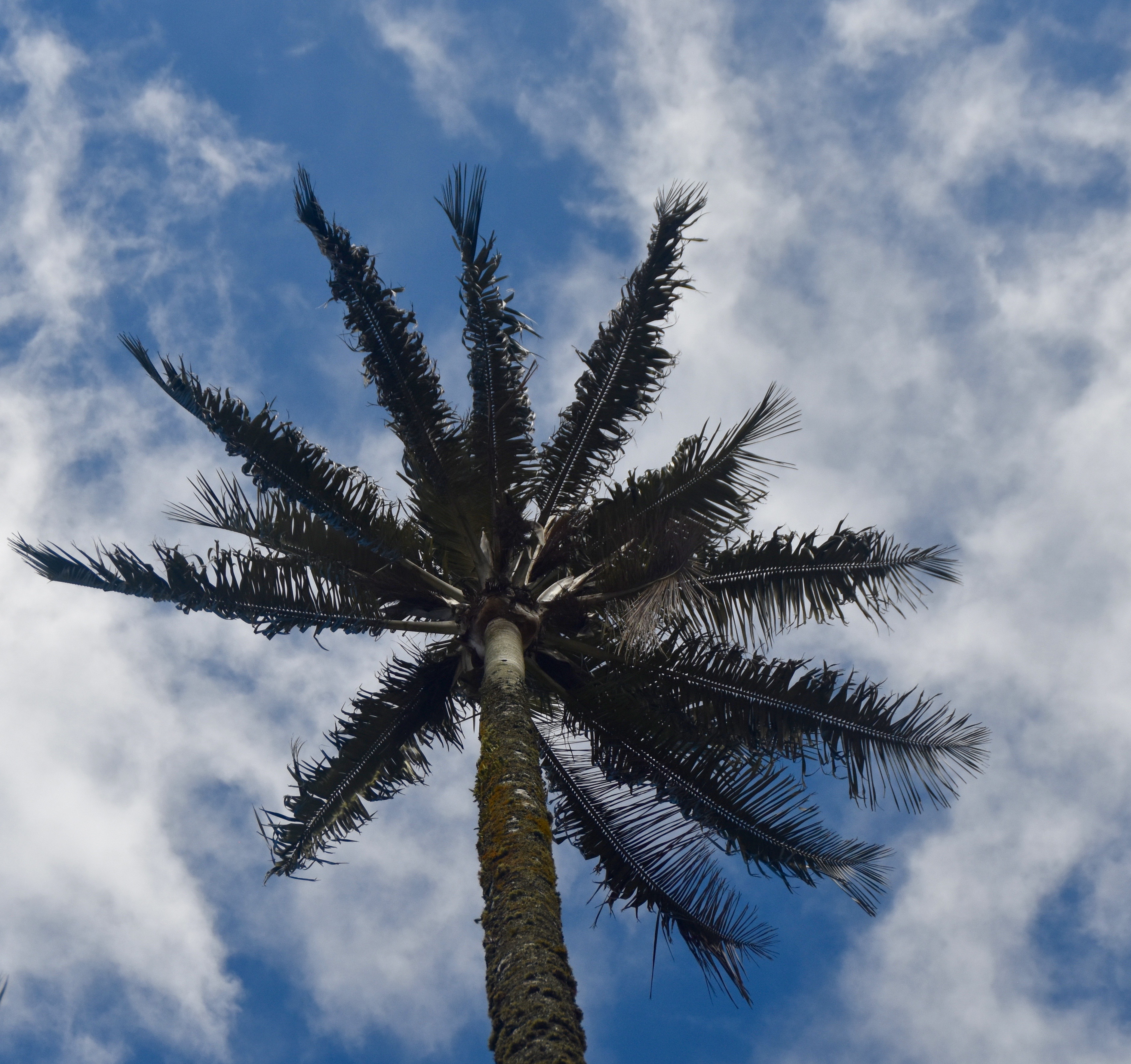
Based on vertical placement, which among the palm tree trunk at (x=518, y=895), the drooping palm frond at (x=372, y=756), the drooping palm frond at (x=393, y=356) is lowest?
the palm tree trunk at (x=518, y=895)

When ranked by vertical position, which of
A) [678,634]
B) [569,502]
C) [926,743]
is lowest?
[926,743]

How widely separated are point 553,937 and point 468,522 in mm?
4157

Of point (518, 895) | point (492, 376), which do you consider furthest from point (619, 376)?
point (518, 895)

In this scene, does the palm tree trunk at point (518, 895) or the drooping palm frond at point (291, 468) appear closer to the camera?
the palm tree trunk at point (518, 895)

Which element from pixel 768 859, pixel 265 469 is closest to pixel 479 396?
pixel 265 469

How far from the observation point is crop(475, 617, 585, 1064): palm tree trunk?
433 centimetres

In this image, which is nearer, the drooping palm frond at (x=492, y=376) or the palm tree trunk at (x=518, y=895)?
the palm tree trunk at (x=518, y=895)

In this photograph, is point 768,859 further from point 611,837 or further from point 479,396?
point 479,396

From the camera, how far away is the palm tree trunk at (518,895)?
14.2 feet

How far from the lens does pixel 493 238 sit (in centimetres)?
824

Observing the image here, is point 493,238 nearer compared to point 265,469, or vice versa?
point 265,469

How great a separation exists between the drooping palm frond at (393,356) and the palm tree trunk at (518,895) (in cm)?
199

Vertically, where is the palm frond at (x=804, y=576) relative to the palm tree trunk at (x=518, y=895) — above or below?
above

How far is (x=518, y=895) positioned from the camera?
520 cm
